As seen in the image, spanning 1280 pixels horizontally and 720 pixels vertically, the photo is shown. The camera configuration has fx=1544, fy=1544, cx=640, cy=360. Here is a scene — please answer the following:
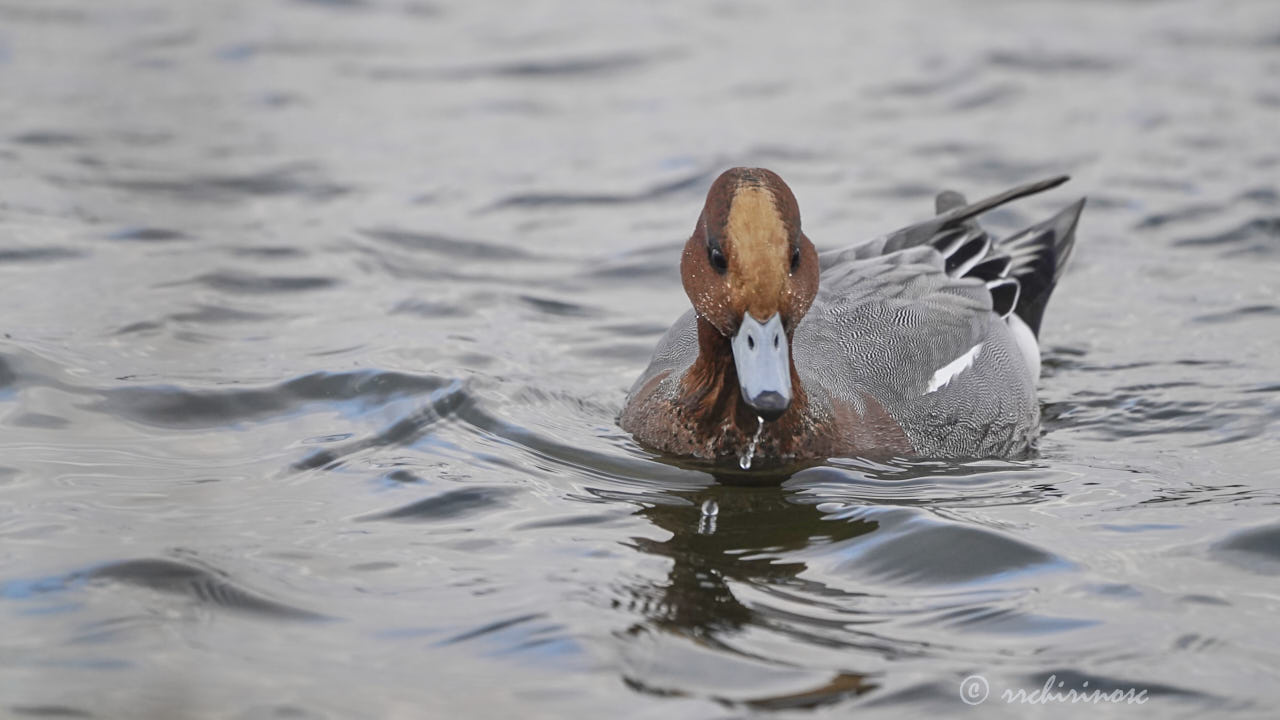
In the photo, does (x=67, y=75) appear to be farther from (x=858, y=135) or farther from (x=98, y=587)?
(x=98, y=587)

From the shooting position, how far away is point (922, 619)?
4.15 meters

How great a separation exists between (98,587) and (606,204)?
5690mm

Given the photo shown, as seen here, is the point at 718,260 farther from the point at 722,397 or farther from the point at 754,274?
the point at 722,397

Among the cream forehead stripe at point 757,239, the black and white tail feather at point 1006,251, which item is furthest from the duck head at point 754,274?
the black and white tail feather at point 1006,251

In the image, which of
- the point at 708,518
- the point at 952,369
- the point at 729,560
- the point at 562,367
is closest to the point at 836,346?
the point at 952,369

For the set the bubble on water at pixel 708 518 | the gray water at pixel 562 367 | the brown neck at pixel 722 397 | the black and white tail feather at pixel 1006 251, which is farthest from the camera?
the black and white tail feather at pixel 1006 251

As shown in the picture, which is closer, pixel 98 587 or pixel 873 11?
pixel 98 587

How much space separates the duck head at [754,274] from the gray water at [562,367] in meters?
0.51

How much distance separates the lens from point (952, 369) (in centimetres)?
605

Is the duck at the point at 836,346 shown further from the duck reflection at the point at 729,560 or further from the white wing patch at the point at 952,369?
the duck reflection at the point at 729,560

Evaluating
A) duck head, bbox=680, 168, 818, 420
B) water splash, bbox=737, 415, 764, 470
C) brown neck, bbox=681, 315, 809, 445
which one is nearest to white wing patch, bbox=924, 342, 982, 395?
brown neck, bbox=681, 315, 809, 445

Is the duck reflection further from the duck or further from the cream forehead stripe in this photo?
the cream forehead stripe

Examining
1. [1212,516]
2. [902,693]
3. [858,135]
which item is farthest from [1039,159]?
[902,693]

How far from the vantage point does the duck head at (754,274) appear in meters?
4.91
